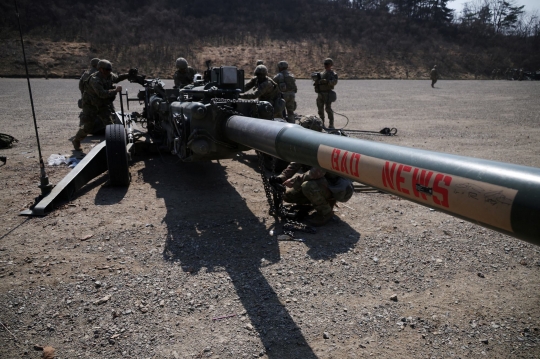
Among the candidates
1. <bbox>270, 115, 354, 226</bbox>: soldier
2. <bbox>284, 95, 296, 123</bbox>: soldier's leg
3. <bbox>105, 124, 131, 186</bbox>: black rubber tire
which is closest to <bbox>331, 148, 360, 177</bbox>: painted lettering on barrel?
<bbox>270, 115, 354, 226</bbox>: soldier

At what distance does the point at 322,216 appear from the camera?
4.81 m

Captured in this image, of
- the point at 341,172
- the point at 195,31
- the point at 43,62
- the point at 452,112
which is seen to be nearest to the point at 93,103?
the point at 341,172

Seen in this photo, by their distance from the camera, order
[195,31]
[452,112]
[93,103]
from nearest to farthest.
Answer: [93,103] < [452,112] < [195,31]

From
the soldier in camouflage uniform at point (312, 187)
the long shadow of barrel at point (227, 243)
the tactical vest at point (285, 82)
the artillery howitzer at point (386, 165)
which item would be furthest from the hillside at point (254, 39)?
the soldier in camouflage uniform at point (312, 187)

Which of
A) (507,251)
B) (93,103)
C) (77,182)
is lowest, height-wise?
(507,251)

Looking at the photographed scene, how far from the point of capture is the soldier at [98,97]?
7.68 m

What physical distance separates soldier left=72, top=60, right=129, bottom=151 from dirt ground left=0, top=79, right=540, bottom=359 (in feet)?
6.51

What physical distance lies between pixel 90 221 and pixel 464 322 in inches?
158

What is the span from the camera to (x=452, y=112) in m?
15.1

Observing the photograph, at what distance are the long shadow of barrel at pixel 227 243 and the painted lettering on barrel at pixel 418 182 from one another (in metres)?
1.40

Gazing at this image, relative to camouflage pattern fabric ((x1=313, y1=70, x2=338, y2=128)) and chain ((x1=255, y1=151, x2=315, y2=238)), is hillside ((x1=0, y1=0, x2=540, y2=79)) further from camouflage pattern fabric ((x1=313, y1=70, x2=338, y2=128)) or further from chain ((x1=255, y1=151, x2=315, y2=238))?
chain ((x1=255, y1=151, x2=315, y2=238))

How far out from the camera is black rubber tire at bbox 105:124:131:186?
5902mm

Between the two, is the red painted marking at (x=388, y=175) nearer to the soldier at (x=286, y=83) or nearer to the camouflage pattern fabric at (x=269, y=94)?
the camouflage pattern fabric at (x=269, y=94)

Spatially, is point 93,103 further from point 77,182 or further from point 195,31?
point 195,31
